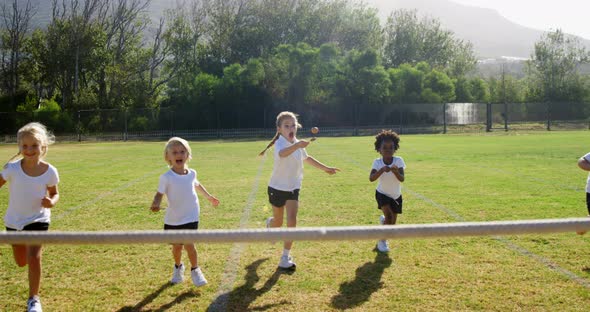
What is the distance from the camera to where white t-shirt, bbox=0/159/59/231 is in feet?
14.1

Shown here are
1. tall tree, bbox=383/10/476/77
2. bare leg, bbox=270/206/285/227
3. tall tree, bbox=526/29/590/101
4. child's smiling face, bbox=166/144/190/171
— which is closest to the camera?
child's smiling face, bbox=166/144/190/171

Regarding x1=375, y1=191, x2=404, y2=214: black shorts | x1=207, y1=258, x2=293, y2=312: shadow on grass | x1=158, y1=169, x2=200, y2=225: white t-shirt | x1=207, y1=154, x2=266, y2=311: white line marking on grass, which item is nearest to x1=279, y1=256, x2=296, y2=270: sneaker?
x1=207, y1=258, x2=293, y2=312: shadow on grass

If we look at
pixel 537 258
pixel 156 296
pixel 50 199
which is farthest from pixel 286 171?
pixel 537 258

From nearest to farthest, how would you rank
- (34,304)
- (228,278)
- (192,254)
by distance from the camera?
(34,304)
(192,254)
(228,278)

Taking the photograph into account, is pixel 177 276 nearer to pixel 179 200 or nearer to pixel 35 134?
pixel 179 200

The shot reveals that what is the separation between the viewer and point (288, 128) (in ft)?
18.1

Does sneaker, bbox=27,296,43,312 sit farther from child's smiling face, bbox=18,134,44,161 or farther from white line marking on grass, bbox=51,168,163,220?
white line marking on grass, bbox=51,168,163,220

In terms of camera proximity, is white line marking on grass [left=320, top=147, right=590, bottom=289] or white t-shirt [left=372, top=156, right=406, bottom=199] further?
white t-shirt [left=372, top=156, right=406, bottom=199]

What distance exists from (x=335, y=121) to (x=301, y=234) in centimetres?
4359

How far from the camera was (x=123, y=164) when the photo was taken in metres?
18.3

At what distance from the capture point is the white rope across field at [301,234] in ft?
6.78

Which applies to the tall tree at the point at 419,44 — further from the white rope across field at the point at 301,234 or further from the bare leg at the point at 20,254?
the white rope across field at the point at 301,234

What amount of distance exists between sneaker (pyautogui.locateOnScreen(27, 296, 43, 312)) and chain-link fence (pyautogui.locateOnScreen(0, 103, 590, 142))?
123ft

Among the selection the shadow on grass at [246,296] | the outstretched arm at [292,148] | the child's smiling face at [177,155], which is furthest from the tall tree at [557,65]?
the child's smiling face at [177,155]
